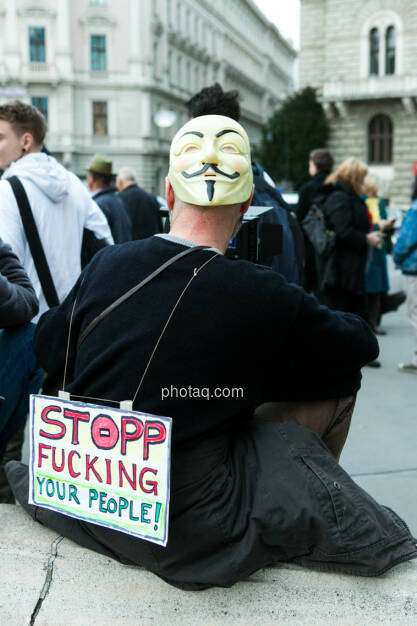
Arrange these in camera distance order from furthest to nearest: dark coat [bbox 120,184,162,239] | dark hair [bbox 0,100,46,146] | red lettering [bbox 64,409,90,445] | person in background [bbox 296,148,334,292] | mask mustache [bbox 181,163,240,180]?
1. dark coat [bbox 120,184,162,239]
2. person in background [bbox 296,148,334,292]
3. dark hair [bbox 0,100,46,146]
4. mask mustache [bbox 181,163,240,180]
5. red lettering [bbox 64,409,90,445]

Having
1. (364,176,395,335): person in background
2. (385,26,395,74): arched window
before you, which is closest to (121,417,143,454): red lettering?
(364,176,395,335): person in background

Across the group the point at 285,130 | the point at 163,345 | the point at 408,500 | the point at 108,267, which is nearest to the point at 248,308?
the point at 163,345

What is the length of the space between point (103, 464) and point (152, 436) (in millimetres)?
191

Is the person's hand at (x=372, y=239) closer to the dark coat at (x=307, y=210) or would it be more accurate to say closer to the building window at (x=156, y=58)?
the dark coat at (x=307, y=210)

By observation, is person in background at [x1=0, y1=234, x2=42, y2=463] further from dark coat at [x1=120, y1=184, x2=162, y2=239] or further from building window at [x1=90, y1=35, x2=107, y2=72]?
building window at [x1=90, y1=35, x2=107, y2=72]

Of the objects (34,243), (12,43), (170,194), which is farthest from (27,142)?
(12,43)

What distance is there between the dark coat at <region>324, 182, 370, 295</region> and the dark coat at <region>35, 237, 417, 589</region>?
4556mm

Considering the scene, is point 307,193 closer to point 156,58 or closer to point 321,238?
point 321,238

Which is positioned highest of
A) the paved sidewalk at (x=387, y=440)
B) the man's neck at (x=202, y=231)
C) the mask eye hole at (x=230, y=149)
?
the mask eye hole at (x=230, y=149)

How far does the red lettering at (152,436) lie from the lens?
1.93m

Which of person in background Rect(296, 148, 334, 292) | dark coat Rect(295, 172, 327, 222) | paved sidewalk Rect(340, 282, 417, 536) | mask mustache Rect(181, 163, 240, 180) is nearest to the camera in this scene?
mask mustache Rect(181, 163, 240, 180)

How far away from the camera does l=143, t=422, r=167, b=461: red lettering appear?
75.8 inches

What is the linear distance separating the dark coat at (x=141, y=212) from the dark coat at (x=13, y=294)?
5.51 meters

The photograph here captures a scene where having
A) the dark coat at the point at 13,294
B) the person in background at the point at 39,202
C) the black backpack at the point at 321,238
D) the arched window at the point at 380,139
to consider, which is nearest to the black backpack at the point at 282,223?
the person in background at the point at 39,202
